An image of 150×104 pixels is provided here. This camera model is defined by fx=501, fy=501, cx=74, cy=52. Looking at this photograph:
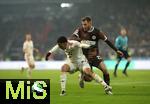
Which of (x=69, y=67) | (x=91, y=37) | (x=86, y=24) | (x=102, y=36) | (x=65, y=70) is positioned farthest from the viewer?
(x=91, y=37)

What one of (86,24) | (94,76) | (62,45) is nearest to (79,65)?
(94,76)

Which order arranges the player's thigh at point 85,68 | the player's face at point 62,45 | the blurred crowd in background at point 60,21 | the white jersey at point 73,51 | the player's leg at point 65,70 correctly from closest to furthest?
the player's face at point 62,45 < the white jersey at point 73,51 < the player's thigh at point 85,68 < the player's leg at point 65,70 < the blurred crowd in background at point 60,21

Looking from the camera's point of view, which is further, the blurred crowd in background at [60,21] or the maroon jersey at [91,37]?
the blurred crowd in background at [60,21]

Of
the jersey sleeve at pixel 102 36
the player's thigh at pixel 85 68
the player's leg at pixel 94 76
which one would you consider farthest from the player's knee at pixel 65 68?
the jersey sleeve at pixel 102 36

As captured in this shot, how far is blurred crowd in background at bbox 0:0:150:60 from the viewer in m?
44.0

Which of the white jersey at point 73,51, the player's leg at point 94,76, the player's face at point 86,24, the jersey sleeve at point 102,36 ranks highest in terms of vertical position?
the player's face at point 86,24

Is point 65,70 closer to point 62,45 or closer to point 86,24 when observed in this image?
point 62,45

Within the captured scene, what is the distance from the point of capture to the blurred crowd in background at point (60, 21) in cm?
4403

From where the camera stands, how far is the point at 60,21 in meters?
46.9

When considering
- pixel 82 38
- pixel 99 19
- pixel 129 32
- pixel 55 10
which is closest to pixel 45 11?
pixel 55 10

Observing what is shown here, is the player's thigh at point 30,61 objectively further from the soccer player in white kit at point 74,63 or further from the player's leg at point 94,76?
the player's leg at point 94,76

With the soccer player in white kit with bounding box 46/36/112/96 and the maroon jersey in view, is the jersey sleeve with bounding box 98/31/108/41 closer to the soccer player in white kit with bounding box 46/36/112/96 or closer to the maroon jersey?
the maroon jersey

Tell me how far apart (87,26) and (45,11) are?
31418 mm

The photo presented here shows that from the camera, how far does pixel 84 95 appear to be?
15641 mm
